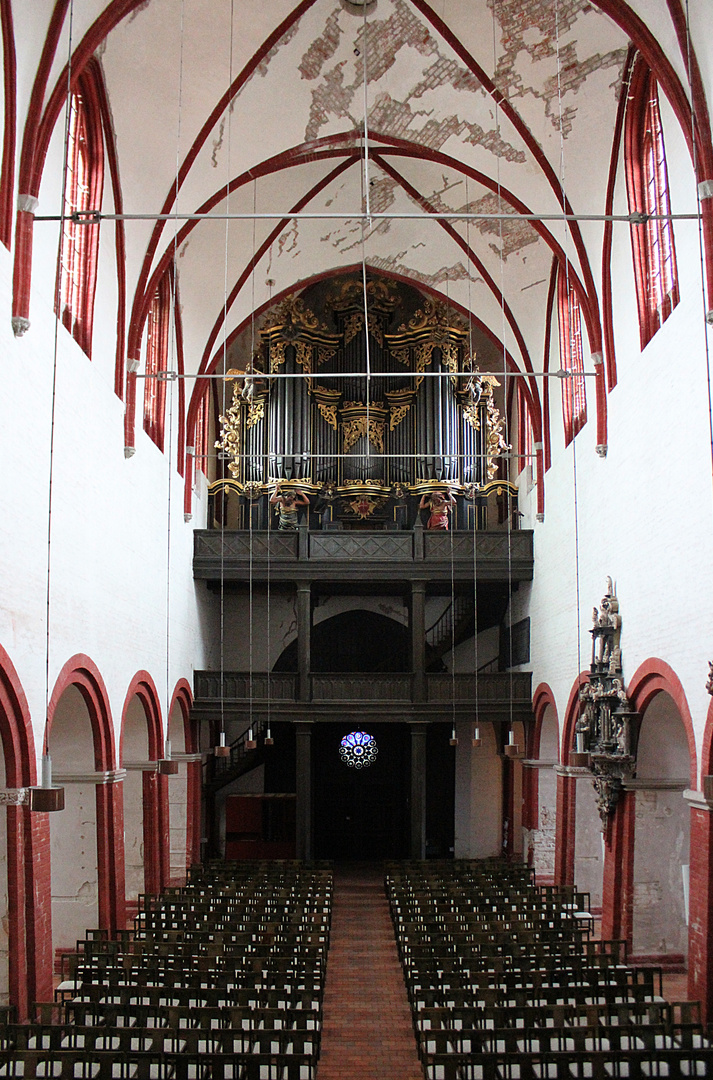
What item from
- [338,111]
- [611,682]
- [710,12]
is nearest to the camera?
[710,12]

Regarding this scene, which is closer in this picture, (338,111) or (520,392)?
(338,111)

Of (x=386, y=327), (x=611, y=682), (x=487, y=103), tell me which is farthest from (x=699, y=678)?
(x=386, y=327)

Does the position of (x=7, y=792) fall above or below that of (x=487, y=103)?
below

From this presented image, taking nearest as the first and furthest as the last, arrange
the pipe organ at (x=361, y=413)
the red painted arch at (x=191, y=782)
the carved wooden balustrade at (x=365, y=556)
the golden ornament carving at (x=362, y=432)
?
1. the red painted arch at (x=191, y=782)
2. the carved wooden balustrade at (x=365, y=556)
3. the pipe organ at (x=361, y=413)
4. the golden ornament carving at (x=362, y=432)

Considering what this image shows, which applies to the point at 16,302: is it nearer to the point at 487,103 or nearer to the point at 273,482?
the point at 487,103

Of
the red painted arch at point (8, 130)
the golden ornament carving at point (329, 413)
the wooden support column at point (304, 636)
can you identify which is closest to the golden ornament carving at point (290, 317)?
the golden ornament carving at point (329, 413)

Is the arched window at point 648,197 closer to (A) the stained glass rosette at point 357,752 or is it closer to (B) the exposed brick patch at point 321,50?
(B) the exposed brick patch at point 321,50

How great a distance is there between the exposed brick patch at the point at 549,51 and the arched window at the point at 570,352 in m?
4.45

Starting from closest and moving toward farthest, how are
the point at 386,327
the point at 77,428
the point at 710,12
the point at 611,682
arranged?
the point at 710,12 → the point at 77,428 → the point at 611,682 → the point at 386,327

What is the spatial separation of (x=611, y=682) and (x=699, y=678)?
419 centimetres

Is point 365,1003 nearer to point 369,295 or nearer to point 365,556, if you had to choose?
point 365,556

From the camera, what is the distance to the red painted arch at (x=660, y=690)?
14.4 metres

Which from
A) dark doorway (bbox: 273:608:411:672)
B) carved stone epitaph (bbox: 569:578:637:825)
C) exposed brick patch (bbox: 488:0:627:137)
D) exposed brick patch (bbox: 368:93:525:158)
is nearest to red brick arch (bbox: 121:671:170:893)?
carved stone epitaph (bbox: 569:578:637:825)

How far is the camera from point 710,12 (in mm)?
13023
